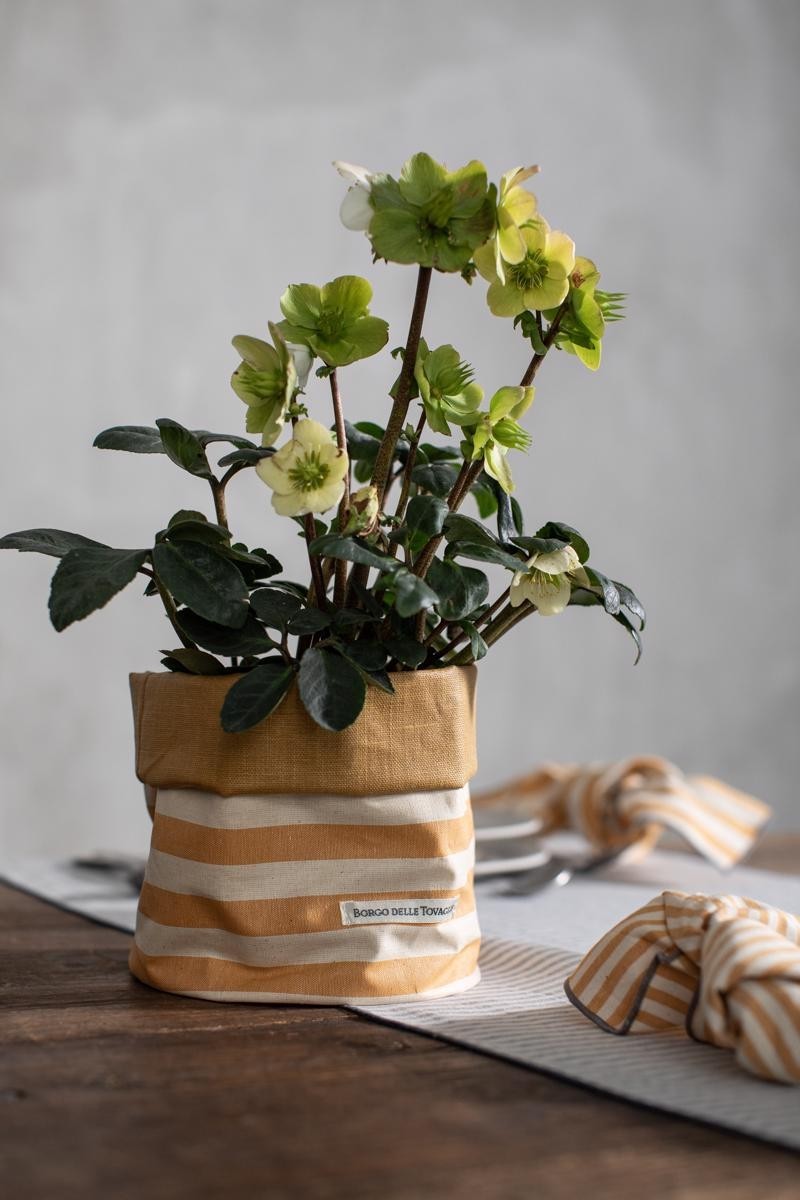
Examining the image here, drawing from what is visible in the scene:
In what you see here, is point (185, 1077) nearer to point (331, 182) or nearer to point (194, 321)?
point (194, 321)

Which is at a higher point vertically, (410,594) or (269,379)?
(269,379)

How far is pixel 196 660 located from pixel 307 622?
9cm

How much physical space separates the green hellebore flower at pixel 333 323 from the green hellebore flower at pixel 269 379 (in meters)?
0.01

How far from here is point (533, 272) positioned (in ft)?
2.31

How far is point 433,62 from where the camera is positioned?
2352 millimetres

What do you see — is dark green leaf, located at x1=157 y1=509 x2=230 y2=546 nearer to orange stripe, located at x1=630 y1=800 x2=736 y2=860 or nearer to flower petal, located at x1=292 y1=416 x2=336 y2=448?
flower petal, located at x1=292 y1=416 x2=336 y2=448

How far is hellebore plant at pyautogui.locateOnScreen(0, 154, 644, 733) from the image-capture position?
67 cm

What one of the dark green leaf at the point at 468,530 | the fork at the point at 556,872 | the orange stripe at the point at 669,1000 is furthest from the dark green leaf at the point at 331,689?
the fork at the point at 556,872

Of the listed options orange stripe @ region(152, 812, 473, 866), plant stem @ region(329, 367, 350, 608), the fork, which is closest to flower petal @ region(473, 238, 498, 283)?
plant stem @ region(329, 367, 350, 608)

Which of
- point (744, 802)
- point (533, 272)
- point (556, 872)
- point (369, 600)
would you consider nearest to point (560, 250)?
point (533, 272)

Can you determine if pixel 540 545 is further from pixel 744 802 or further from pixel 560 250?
pixel 744 802

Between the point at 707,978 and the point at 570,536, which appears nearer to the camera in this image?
the point at 707,978

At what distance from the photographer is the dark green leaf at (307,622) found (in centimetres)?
69

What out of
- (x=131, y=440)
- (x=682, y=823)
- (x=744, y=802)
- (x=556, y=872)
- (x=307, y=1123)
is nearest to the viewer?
(x=307, y=1123)
